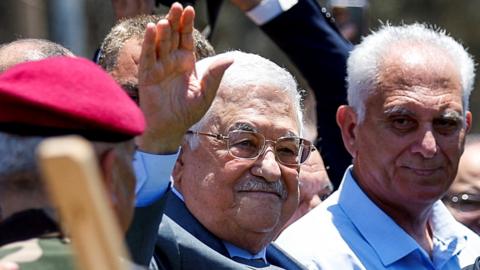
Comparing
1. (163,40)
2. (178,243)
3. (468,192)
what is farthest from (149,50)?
(468,192)

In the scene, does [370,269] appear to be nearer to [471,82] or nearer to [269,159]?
[269,159]

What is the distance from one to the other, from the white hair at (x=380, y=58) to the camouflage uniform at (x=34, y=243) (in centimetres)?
236

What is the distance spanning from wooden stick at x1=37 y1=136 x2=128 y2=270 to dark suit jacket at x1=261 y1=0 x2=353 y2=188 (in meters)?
3.50

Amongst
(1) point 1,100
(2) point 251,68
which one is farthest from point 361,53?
(1) point 1,100

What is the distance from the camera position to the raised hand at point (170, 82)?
3299mm

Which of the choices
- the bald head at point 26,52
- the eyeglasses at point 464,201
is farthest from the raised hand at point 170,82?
the eyeglasses at point 464,201

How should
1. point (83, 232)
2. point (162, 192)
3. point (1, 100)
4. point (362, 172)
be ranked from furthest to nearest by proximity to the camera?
point (362, 172) < point (162, 192) < point (1, 100) < point (83, 232)

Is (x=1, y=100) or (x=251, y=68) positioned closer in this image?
(x=1, y=100)

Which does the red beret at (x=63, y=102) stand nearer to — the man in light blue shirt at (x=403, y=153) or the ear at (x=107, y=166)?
the ear at (x=107, y=166)

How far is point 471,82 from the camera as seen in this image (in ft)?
15.4

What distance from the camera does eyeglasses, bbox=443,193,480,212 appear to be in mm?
5391

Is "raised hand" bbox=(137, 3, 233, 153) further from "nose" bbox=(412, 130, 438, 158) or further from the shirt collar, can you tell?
"nose" bbox=(412, 130, 438, 158)

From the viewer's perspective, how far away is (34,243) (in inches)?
92.2

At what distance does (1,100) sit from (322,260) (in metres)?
1.93
